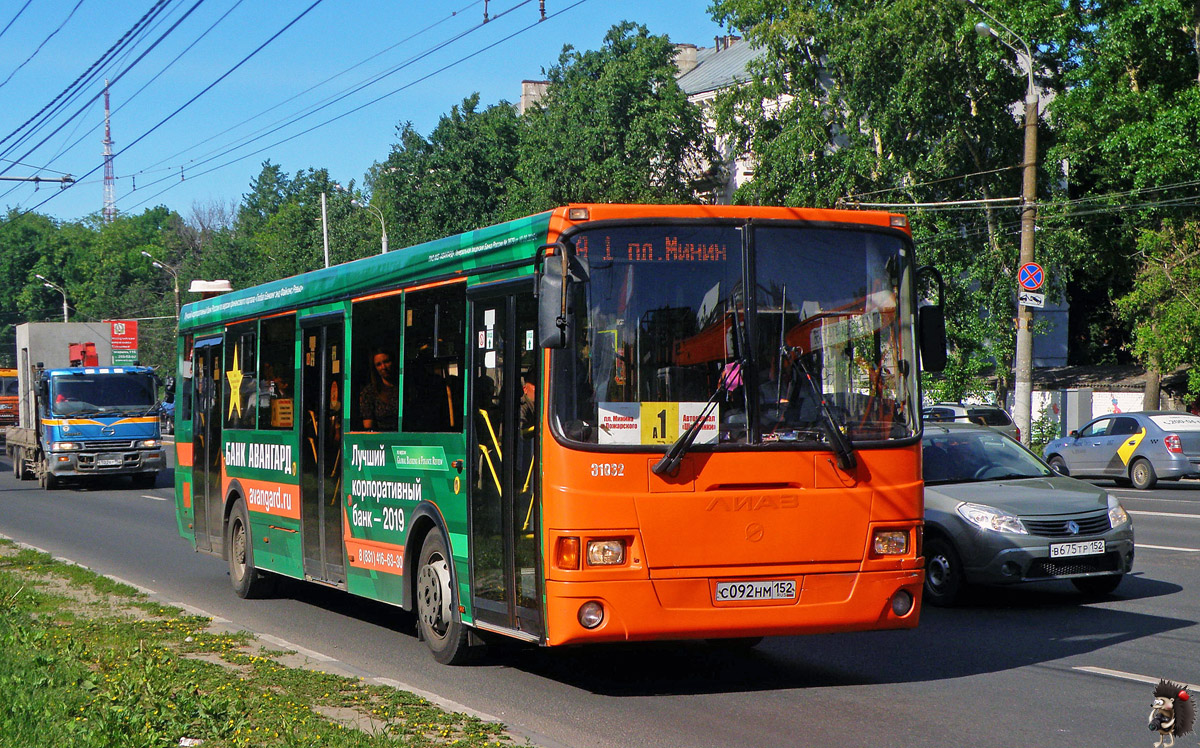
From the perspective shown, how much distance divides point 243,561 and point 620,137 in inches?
1874

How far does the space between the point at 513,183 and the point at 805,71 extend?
19.2m

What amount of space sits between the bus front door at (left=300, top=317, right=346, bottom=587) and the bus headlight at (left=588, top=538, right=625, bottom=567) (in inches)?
147

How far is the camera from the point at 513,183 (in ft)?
204

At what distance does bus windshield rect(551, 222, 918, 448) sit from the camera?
25.1ft

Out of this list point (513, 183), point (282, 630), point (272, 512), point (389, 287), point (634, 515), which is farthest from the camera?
point (513, 183)

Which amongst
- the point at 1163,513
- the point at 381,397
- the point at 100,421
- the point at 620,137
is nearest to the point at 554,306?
the point at 381,397

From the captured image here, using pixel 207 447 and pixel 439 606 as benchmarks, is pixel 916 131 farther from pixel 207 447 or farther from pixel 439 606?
pixel 439 606

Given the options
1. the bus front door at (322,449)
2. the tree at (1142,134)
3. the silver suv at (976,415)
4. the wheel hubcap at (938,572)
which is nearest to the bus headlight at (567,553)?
the bus front door at (322,449)

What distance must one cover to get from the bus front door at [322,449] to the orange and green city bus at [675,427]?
1795 millimetres

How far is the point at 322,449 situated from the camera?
11.1 m

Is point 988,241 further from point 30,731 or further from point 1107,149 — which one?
point 30,731

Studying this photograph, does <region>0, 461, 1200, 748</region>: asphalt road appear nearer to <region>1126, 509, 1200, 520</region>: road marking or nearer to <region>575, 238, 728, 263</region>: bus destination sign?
<region>575, 238, 728, 263</region>: bus destination sign

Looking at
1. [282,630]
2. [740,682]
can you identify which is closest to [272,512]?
[282,630]

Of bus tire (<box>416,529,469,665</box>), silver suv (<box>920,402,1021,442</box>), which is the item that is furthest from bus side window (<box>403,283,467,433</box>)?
silver suv (<box>920,402,1021,442</box>)
